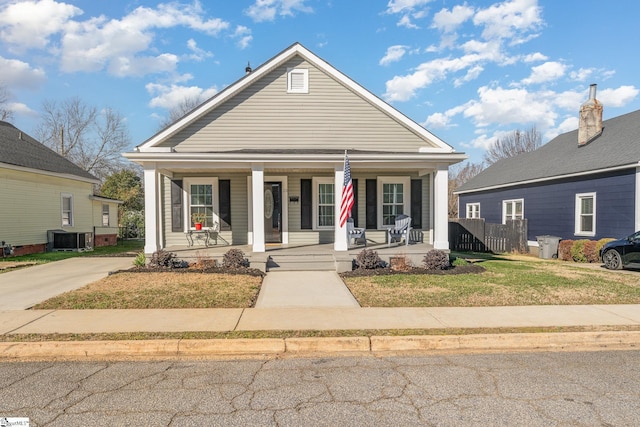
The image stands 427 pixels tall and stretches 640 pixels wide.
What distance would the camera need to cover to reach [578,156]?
55.4 feet

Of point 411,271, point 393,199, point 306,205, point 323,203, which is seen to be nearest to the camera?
point 411,271

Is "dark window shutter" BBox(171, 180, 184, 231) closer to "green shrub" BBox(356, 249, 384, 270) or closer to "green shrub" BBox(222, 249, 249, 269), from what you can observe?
"green shrub" BBox(222, 249, 249, 269)

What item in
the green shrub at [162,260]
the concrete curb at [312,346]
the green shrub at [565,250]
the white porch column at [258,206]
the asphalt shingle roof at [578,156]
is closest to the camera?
the concrete curb at [312,346]

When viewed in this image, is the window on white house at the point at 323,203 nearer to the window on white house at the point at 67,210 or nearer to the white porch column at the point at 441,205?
the white porch column at the point at 441,205

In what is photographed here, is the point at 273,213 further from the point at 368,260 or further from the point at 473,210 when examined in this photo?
the point at 473,210

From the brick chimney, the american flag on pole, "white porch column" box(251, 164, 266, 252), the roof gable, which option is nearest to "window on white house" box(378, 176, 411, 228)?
the roof gable

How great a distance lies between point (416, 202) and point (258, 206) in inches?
226

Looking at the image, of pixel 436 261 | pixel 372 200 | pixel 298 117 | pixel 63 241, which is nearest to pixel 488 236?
pixel 372 200

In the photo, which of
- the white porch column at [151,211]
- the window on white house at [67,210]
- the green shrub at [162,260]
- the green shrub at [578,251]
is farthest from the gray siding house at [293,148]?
the window on white house at [67,210]

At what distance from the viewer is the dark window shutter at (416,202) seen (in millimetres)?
13442

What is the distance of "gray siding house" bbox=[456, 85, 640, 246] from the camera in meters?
13.5

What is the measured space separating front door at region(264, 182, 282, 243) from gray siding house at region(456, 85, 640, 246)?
11.9 meters

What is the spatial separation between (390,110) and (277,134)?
151 inches

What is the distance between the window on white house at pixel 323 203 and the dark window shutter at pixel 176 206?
4.46 m
